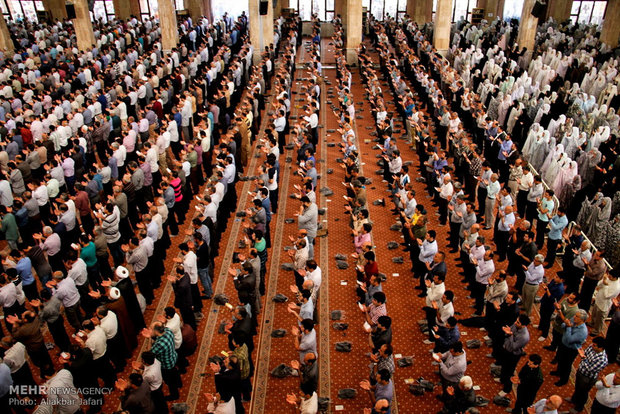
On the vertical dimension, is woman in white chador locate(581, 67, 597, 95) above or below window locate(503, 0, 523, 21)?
below

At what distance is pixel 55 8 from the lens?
23.3m

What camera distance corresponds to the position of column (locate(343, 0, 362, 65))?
1825cm

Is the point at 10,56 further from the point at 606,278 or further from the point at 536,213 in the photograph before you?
the point at 606,278

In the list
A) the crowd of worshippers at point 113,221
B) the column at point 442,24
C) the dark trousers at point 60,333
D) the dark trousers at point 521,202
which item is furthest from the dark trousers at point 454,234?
the column at point 442,24

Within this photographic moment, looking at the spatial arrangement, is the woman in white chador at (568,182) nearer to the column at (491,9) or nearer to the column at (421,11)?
the column at (421,11)

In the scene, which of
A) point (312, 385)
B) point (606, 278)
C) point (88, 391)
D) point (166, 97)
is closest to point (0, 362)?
point (88, 391)

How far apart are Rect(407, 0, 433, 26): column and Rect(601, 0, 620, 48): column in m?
8.57

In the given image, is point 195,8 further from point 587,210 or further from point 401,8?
point 587,210

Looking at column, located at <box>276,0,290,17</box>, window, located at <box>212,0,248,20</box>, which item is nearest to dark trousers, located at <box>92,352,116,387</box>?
column, located at <box>276,0,290,17</box>

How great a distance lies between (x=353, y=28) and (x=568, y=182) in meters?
11.6

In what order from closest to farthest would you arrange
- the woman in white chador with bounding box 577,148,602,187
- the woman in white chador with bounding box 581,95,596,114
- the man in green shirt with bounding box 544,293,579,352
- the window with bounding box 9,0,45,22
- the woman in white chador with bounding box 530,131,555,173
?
the man in green shirt with bounding box 544,293,579,352, the woman in white chador with bounding box 577,148,602,187, the woman in white chador with bounding box 530,131,555,173, the woman in white chador with bounding box 581,95,596,114, the window with bounding box 9,0,45,22

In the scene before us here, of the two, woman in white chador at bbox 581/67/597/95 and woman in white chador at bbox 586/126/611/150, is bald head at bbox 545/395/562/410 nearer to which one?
woman in white chador at bbox 586/126/611/150

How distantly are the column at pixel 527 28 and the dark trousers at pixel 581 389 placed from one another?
46.4ft

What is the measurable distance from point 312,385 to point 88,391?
2.29m
